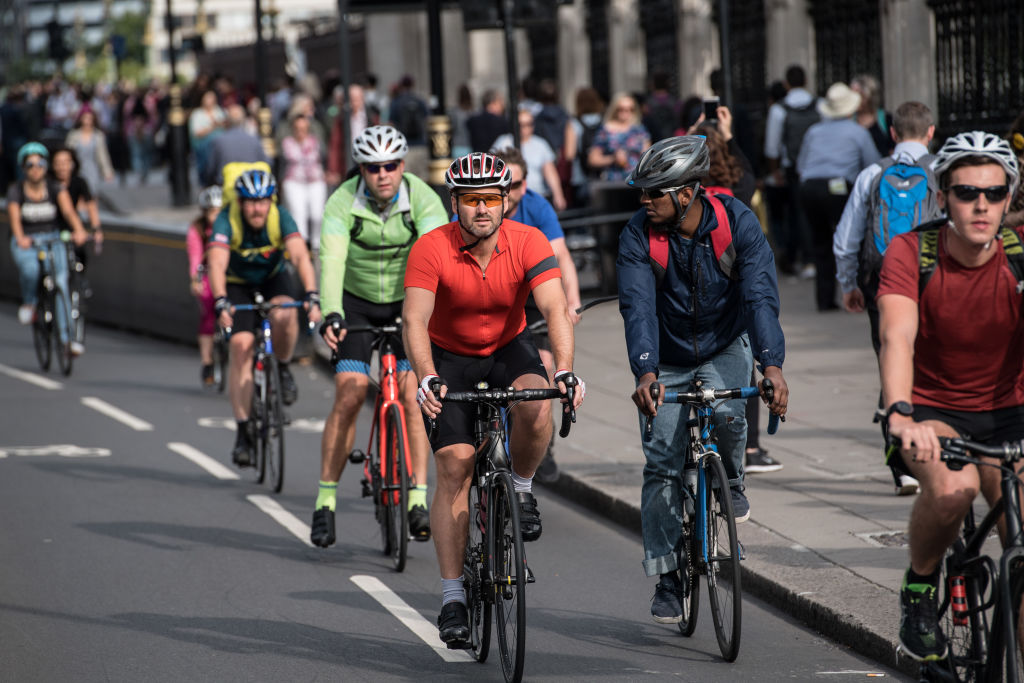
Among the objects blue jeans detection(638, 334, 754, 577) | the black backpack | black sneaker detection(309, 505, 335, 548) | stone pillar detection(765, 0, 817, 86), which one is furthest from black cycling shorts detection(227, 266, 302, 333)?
stone pillar detection(765, 0, 817, 86)

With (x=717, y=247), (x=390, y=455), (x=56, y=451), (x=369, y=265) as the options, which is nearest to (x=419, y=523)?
(x=390, y=455)

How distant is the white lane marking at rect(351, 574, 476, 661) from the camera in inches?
256

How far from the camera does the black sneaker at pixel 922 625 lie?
499 centimetres

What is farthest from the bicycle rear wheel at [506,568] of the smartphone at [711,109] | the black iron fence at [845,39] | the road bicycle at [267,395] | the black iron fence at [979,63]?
the black iron fence at [845,39]

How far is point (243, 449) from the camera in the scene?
1022 cm

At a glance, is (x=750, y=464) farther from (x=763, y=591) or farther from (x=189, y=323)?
(x=189, y=323)

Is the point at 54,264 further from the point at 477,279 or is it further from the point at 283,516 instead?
the point at 477,279

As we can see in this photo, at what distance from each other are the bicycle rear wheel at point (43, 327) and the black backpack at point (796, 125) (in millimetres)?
7453

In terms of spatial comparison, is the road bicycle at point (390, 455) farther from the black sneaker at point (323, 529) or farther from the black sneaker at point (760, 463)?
the black sneaker at point (760, 463)

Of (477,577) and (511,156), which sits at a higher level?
(511,156)

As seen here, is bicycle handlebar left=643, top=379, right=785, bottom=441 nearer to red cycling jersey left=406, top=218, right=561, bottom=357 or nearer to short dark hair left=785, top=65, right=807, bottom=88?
red cycling jersey left=406, top=218, right=561, bottom=357

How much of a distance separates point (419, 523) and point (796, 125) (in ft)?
32.3

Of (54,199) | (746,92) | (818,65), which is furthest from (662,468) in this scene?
(746,92)

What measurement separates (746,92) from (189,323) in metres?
8.75
